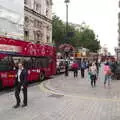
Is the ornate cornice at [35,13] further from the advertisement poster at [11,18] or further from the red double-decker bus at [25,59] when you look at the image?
the red double-decker bus at [25,59]

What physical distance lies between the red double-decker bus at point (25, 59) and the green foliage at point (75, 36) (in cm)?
3679

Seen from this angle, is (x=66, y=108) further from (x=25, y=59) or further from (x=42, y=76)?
(x=42, y=76)

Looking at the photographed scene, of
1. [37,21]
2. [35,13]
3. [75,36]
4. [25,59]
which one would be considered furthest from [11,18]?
[75,36]

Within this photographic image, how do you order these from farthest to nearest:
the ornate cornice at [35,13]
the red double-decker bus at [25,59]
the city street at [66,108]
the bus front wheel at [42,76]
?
the ornate cornice at [35,13]
the bus front wheel at [42,76]
the red double-decker bus at [25,59]
the city street at [66,108]

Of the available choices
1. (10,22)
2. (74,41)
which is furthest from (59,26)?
(10,22)

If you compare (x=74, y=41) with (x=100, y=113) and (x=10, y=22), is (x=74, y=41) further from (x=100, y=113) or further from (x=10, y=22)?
(x=100, y=113)

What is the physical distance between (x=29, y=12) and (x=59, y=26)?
58.7 feet

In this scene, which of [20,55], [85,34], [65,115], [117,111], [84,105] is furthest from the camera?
[85,34]

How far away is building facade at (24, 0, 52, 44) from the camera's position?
58541 mm

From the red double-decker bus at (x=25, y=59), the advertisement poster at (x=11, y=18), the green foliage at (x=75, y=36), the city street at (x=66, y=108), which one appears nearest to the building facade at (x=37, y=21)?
the green foliage at (x=75, y=36)

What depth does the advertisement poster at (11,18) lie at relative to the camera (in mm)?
31766

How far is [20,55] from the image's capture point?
23031 millimetres

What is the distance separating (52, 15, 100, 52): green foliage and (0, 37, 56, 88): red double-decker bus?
1448 inches

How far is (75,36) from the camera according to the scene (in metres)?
86.4
